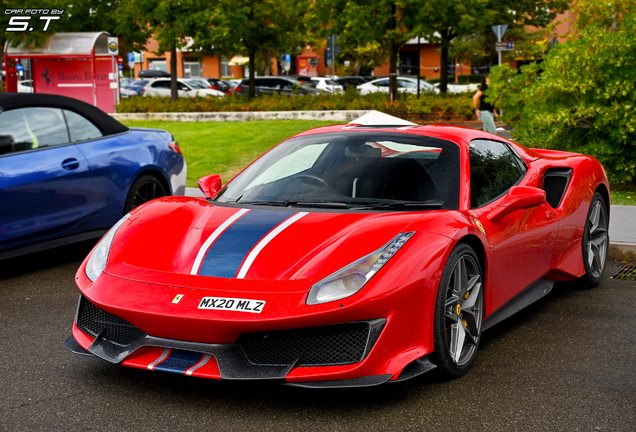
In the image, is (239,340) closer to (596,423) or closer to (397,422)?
(397,422)

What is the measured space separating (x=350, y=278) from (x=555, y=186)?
262 centimetres

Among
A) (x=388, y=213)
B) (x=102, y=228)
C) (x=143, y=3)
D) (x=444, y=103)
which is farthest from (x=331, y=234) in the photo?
(x=143, y=3)

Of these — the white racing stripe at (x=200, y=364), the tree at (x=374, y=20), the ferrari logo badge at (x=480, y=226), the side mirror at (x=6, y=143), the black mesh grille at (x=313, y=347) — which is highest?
the tree at (x=374, y=20)

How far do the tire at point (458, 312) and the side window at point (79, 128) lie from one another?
4.24m

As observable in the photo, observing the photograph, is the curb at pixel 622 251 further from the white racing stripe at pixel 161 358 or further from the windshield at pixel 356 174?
the white racing stripe at pixel 161 358

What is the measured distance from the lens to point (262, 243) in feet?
12.0

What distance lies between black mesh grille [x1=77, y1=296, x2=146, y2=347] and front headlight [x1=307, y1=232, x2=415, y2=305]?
0.85 m

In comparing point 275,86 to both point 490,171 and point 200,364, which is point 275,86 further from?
point 200,364

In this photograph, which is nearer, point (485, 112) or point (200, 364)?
point (200, 364)

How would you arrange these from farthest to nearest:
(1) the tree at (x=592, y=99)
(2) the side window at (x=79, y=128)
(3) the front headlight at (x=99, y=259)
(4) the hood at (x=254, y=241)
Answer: (1) the tree at (x=592, y=99), (2) the side window at (x=79, y=128), (3) the front headlight at (x=99, y=259), (4) the hood at (x=254, y=241)

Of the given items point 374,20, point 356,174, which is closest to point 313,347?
point 356,174

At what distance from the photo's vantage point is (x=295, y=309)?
3.23m

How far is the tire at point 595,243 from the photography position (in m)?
5.73

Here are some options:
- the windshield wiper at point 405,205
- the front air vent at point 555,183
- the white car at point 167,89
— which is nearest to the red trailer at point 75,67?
the white car at point 167,89
